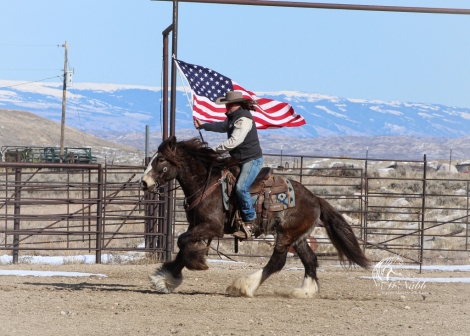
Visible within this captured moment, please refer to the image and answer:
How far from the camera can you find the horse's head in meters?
9.32

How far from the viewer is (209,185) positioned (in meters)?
9.50

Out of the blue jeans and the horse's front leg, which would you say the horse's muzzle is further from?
the blue jeans

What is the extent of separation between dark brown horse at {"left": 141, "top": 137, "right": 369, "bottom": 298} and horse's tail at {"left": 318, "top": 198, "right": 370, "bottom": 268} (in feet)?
0.36

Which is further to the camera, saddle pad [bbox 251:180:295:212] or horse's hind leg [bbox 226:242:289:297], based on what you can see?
saddle pad [bbox 251:180:295:212]

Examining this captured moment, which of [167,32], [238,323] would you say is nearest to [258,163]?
[238,323]

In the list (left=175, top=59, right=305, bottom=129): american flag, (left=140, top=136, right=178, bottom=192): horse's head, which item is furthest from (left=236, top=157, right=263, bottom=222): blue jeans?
(left=175, top=59, right=305, bottom=129): american flag

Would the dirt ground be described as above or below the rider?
below

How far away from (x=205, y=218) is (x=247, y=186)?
24.7 inches

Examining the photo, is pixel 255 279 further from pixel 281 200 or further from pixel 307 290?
pixel 281 200

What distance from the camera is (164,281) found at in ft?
31.2

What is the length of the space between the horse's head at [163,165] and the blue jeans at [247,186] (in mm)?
781

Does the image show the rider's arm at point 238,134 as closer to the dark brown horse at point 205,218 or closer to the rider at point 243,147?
the rider at point 243,147

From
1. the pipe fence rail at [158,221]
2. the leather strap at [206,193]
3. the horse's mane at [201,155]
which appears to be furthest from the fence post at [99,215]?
the leather strap at [206,193]

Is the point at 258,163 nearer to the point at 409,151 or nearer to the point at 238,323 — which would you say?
the point at 238,323
